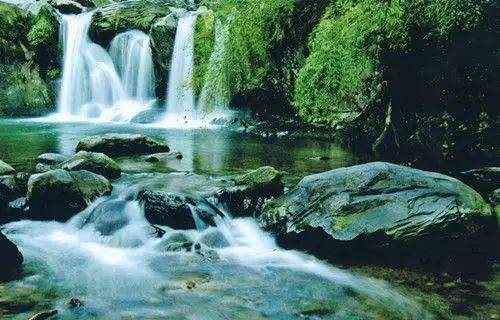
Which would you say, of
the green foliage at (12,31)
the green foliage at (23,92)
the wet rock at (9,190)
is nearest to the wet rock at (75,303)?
the wet rock at (9,190)

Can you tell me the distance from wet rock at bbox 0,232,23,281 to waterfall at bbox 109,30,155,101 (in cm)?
1552

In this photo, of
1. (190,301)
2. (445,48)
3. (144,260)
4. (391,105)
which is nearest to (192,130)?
(391,105)

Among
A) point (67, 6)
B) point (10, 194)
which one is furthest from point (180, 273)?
point (67, 6)

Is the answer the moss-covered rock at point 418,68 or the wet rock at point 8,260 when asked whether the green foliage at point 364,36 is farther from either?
the wet rock at point 8,260

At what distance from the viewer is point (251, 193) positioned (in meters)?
6.87

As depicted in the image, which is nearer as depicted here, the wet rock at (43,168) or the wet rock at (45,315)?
the wet rock at (45,315)

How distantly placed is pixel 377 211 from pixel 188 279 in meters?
2.18

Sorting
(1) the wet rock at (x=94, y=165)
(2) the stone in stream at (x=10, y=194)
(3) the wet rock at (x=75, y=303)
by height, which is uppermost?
(1) the wet rock at (x=94, y=165)

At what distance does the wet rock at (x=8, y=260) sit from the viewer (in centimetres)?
477

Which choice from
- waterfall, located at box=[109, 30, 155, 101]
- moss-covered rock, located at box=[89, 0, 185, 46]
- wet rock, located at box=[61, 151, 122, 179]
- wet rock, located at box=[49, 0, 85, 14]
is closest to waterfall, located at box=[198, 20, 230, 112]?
wet rock, located at box=[61, 151, 122, 179]

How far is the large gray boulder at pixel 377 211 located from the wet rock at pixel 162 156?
4257 mm

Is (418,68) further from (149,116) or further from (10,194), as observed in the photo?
(149,116)

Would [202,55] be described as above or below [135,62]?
below

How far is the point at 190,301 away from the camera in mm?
4320
